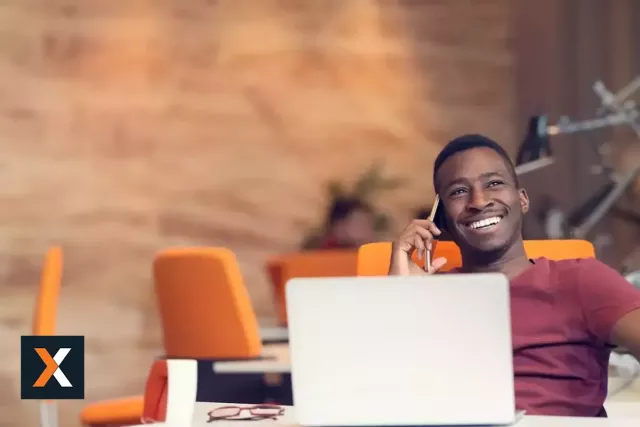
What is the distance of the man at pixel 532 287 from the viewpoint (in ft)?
5.16

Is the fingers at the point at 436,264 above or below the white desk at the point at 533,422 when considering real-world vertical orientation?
above

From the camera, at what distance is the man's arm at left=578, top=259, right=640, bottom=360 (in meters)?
1.49

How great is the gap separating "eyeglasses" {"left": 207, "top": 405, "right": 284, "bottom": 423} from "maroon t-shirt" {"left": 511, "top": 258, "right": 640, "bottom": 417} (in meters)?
0.44

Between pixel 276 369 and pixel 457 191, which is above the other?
pixel 457 191

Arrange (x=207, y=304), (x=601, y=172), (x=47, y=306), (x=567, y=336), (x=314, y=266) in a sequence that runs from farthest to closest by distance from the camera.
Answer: (x=601, y=172), (x=314, y=266), (x=207, y=304), (x=47, y=306), (x=567, y=336)

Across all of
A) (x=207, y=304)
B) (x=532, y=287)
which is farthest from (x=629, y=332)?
(x=207, y=304)

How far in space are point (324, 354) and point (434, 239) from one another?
0.72 m

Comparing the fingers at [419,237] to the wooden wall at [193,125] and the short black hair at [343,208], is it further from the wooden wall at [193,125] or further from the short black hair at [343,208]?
the wooden wall at [193,125]

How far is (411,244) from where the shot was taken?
6.12 ft

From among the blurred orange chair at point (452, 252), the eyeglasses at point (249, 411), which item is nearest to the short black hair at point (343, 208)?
the blurred orange chair at point (452, 252)

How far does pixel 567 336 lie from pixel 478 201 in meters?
0.33

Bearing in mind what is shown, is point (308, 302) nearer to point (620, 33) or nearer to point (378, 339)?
point (378, 339)

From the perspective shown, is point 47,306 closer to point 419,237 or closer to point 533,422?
point 419,237

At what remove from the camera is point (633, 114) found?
4.41 meters
